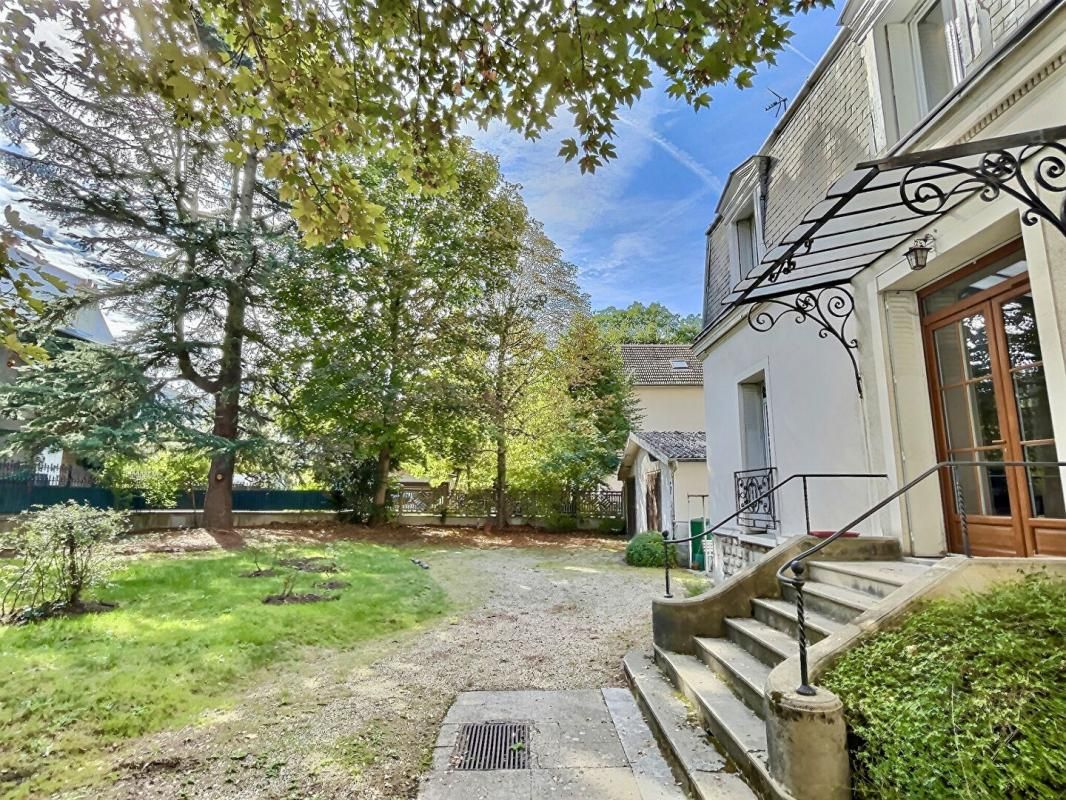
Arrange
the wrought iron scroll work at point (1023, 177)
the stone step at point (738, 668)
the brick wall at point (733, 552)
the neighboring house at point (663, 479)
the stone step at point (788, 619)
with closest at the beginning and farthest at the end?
the wrought iron scroll work at point (1023, 177) < the stone step at point (738, 668) < the stone step at point (788, 619) < the brick wall at point (733, 552) < the neighboring house at point (663, 479)

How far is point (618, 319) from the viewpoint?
3669cm

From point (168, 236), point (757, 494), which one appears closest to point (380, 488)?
point (168, 236)

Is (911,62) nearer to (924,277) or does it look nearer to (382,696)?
(924,277)

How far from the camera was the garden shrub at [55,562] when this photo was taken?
5495 millimetres

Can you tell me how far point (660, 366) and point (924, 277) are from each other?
19106 mm

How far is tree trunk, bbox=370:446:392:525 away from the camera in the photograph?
621 inches

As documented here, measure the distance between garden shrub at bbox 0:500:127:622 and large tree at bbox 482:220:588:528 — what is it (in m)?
10.7

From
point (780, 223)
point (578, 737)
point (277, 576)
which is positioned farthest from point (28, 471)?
point (780, 223)

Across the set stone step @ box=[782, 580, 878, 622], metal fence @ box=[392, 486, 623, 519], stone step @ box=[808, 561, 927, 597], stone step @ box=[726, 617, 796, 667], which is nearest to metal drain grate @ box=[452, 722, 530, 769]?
stone step @ box=[726, 617, 796, 667]

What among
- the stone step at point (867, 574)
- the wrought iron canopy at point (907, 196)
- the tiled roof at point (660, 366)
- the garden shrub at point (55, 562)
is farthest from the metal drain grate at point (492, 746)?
the tiled roof at point (660, 366)

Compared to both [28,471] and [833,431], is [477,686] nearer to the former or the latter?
[833,431]

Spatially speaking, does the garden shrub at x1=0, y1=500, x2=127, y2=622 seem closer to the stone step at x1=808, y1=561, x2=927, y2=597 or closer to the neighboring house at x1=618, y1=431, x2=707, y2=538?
the stone step at x1=808, y1=561, x2=927, y2=597

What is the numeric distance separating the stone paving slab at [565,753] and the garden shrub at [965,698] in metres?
1.13

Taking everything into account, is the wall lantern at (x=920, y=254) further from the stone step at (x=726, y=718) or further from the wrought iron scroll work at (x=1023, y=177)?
the stone step at (x=726, y=718)
